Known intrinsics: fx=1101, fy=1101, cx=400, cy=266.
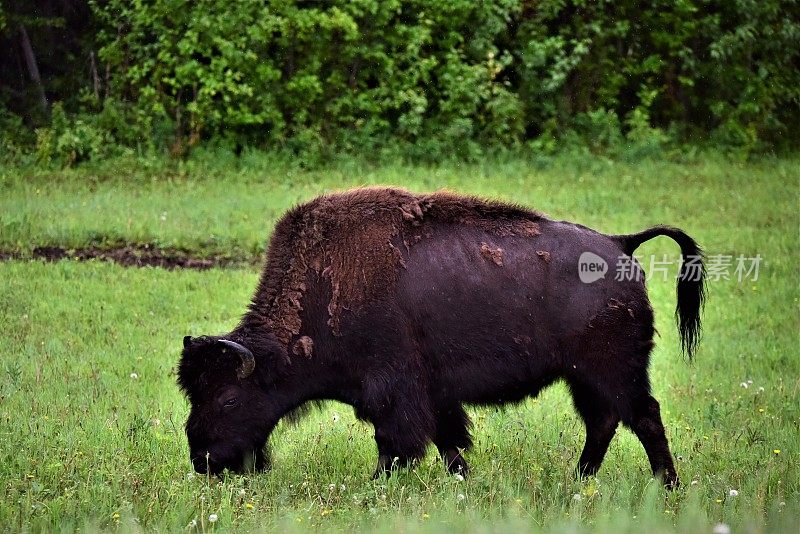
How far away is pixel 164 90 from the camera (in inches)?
804

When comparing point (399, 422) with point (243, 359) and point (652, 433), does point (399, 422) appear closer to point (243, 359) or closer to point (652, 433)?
point (243, 359)

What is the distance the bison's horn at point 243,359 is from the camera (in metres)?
7.02

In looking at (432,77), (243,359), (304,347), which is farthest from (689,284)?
(432,77)

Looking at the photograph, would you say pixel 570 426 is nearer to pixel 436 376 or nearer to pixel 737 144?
pixel 436 376

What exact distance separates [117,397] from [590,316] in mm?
3886

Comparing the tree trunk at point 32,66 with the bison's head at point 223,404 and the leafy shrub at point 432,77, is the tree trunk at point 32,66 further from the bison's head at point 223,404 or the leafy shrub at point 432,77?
the bison's head at point 223,404

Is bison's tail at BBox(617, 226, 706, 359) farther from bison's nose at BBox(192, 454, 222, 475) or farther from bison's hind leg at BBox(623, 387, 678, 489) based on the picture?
bison's nose at BBox(192, 454, 222, 475)

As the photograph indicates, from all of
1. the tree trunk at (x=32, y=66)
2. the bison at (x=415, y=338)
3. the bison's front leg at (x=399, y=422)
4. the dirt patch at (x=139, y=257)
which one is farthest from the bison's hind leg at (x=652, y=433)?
the tree trunk at (x=32, y=66)

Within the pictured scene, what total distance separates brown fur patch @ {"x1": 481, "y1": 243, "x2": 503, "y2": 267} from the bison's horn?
1685 mm

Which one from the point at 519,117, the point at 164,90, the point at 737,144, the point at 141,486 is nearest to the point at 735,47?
the point at 737,144

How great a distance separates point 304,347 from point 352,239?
794 millimetres

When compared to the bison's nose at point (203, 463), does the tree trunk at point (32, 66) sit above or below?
above

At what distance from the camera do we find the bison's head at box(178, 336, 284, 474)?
7145 millimetres

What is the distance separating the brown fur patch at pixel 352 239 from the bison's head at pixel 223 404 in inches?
14.0
